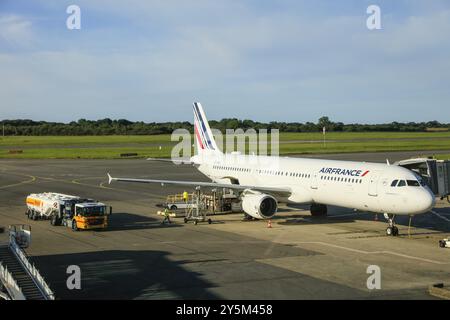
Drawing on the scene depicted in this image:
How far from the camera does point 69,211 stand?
39.8m

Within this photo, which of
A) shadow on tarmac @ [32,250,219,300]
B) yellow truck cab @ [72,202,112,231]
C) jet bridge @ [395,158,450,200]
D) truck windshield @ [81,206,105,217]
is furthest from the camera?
jet bridge @ [395,158,450,200]

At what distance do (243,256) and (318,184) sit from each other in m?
11.0

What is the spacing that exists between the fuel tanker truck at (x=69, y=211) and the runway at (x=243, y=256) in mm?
699

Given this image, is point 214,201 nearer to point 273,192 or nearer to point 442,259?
point 273,192

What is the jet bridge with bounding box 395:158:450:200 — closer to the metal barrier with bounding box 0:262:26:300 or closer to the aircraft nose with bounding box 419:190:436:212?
the aircraft nose with bounding box 419:190:436:212

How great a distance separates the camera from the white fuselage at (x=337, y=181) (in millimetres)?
34281

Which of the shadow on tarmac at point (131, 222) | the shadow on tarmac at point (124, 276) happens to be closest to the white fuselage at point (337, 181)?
the shadow on tarmac at point (131, 222)

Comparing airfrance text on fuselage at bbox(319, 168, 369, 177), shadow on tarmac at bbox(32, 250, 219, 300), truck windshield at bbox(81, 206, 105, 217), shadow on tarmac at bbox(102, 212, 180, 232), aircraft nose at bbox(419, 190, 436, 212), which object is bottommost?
shadow on tarmac at bbox(32, 250, 219, 300)

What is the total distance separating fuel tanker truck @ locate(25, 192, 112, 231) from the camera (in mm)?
38062

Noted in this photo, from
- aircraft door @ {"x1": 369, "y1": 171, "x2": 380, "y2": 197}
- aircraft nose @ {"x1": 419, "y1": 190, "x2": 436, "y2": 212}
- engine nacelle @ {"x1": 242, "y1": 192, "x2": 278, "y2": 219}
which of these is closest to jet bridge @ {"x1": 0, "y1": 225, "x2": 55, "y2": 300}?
engine nacelle @ {"x1": 242, "y1": 192, "x2": 278, "y2": 219}

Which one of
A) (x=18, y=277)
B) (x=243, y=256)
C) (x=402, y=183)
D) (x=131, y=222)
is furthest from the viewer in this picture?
(x=131, y=222)

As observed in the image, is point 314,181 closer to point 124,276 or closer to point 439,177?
point 439,177

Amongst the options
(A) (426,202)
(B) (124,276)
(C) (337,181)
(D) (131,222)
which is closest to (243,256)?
(B) (124,276)
